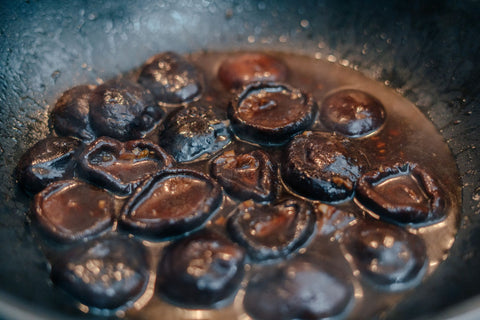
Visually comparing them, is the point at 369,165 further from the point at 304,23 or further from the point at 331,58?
the point at 304,23

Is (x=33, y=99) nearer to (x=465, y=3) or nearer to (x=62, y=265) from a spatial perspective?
(x=62, y=265)

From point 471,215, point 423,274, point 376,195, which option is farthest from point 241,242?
point 471,215

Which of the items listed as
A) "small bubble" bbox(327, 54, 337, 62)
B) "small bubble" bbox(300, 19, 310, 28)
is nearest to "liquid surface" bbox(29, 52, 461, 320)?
"small bubble" bbox(327, 54, 337, 62)

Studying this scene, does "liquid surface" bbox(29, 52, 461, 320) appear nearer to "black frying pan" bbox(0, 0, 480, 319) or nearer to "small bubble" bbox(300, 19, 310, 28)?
"black frying pan" bbox(0, 0, 480, 319)

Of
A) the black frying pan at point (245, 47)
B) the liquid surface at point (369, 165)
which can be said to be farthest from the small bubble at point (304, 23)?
the liquid surface at point (369, 165)

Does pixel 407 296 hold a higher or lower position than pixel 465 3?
lower

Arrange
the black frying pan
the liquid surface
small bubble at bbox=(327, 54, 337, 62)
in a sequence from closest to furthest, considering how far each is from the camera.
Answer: the liquid surface, the black frying pan, small bubble at bbox=(327, 54, 337, 62)

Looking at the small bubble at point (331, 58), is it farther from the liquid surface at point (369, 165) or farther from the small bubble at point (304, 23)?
the small bubble at point (304, 23)

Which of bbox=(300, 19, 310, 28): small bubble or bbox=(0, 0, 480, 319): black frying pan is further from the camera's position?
bbox=(300, 19, 310, 28): small bubble
